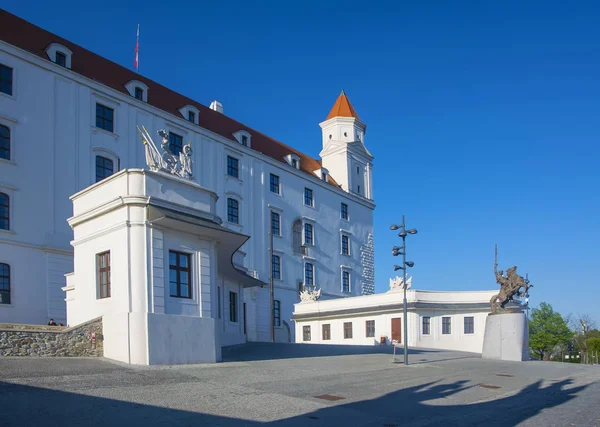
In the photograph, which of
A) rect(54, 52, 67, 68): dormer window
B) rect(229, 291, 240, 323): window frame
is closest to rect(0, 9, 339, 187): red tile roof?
rect(54, 52, 67, 68): dormer window

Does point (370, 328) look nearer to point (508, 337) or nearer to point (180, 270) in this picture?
point (508, 337)

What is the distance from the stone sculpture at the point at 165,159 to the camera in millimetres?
20094

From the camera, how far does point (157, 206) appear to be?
1889 cm

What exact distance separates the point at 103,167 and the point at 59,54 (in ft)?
21.8

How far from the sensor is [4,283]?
2825 cm

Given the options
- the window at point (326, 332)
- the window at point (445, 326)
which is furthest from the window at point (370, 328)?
the window at point (445, 326)

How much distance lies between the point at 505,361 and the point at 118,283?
55.3 ft

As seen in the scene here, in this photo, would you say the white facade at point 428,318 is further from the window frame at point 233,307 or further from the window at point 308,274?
the window frame at point 233,307

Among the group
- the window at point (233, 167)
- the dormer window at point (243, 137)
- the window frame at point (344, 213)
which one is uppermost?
the dormer window at point (243, 137)

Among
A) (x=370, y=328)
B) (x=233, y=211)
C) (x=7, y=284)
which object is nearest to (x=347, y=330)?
(x=370, y=328)

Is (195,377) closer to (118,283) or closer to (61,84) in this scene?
(118,283)

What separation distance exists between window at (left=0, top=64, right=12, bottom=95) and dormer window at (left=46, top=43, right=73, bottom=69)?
305 centimetres

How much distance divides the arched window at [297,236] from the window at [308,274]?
168 cm

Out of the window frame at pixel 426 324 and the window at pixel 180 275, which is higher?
the window at pixel 180 275
